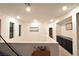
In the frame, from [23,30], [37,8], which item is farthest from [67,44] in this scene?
[23,30]

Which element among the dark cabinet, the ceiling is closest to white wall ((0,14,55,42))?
the ceiling

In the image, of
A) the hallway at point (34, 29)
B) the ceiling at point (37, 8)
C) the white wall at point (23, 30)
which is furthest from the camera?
the white wall at point (23, 30)

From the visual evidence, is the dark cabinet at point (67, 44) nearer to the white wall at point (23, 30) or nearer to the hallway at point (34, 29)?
the hallway at point (34, 29)

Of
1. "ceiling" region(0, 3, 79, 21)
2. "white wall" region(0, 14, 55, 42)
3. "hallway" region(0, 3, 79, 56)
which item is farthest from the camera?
"white wall" region(0, 14, 55, 42)

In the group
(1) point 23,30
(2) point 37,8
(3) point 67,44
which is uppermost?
(2) point 37,8

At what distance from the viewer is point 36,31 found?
6398 mm

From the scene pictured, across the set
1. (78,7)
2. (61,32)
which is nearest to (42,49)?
(78,7)

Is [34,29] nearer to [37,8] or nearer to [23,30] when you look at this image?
[23,30]

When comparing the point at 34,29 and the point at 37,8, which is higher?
the point at 37,8

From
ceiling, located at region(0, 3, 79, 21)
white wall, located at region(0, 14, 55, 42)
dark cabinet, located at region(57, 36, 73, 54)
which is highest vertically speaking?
ceiling, located at region(0, 3, 79, 21)

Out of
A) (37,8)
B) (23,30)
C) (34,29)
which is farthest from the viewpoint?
(34,29)

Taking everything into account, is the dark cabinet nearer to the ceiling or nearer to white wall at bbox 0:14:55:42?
white wall at bbox 0:14:55:42

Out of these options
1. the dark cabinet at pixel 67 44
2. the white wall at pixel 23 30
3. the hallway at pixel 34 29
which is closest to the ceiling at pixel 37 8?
the hallway at pixel 34 29

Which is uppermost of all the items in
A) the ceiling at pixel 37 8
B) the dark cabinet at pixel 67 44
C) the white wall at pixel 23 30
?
the ceiling at pixel 37 8
